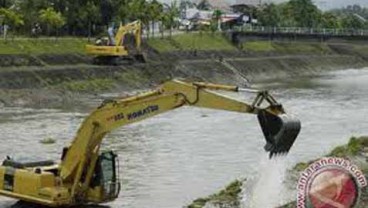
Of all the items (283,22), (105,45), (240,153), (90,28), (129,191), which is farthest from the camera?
(283,22)

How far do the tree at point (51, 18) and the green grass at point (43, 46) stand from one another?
1.56 meters

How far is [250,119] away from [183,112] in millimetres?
4405

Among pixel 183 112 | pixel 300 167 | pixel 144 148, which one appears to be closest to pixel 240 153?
pixel 144 148

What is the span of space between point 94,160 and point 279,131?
402 cm

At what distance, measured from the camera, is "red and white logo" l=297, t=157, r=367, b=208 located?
7.16 m

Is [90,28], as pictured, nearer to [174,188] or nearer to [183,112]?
[183,112]

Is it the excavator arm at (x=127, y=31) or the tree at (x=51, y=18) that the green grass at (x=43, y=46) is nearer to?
the tree at (x=51, y=18)

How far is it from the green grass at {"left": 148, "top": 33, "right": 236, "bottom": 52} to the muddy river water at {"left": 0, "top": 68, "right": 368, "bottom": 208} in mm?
27326

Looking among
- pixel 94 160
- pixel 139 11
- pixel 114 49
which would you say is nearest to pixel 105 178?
pixel 94 160

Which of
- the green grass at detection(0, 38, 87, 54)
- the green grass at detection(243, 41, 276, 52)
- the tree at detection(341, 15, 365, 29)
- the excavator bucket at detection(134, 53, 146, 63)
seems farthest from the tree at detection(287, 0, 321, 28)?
the excavator bucket at detection(134, 53, 146, 63)

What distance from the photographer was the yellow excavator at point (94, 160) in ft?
48.2

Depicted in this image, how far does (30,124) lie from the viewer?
3516 cm

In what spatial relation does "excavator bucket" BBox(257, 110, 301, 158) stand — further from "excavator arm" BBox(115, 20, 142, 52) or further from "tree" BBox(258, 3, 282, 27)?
"tree" BBox(258, 3, 282, 27)

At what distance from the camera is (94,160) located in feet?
50.4
